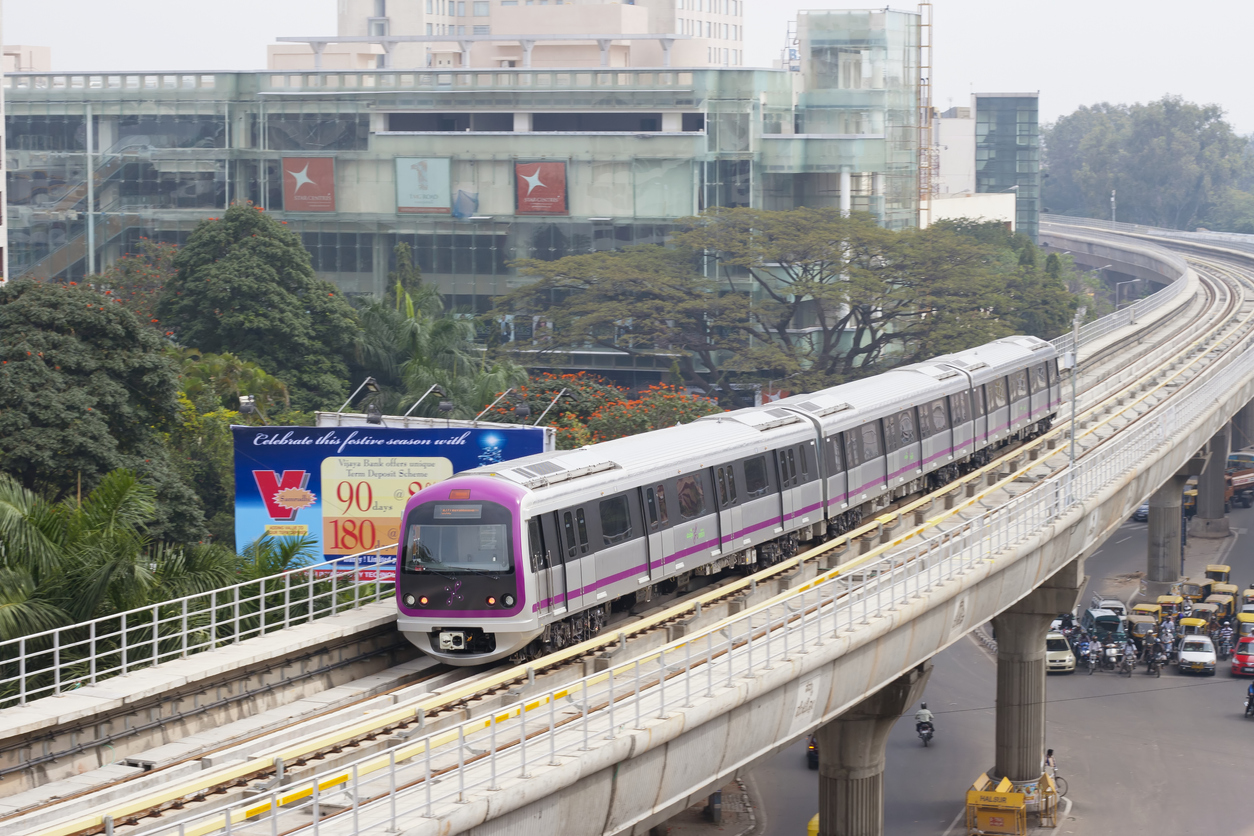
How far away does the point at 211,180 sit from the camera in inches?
3410

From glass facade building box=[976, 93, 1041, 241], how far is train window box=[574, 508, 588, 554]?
14425 centimetres

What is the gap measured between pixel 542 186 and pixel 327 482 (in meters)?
49.8

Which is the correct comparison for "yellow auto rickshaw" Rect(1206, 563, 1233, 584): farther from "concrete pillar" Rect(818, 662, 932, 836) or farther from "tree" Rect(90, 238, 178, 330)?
"tree" Rect(90, 238, 178, 330)

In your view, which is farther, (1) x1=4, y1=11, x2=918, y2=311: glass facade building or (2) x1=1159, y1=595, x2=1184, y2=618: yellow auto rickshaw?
(1) x1=4, y1=11, x2=918, y2=311: glass facade building

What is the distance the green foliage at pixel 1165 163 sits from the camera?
18450 centimetres

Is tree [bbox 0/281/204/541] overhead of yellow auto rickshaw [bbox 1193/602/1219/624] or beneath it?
overhead

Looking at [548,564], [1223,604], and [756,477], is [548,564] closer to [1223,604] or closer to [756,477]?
[756,477]

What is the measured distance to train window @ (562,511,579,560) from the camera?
2330cm

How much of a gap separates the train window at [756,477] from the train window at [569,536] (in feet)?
20.5

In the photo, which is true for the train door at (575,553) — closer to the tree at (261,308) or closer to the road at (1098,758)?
the road at (1098,758)

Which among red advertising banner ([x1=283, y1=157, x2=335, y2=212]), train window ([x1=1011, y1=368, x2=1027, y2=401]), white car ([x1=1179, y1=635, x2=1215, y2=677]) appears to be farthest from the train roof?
red advertising banner ([x1=283, y1=157, x2=335, y2=212])

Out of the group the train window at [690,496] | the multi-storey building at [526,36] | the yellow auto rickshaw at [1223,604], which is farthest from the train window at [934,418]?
the multi-storey building at [526,36]

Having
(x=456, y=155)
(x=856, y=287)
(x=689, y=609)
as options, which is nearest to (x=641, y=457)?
(x=689, y=609)

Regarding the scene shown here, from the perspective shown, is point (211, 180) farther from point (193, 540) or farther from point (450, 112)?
point (193, 540)
